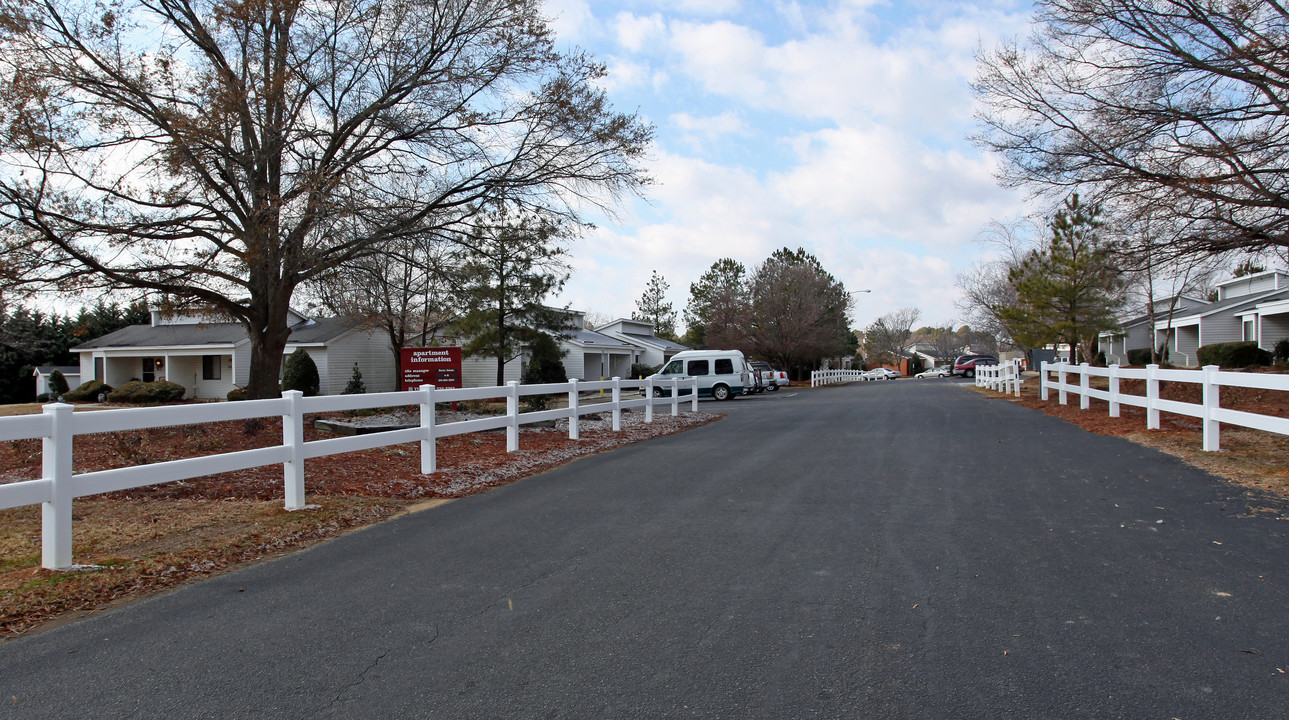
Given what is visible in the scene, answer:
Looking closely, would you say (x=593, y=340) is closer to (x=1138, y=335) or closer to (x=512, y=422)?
→ (x=1138, y=335)

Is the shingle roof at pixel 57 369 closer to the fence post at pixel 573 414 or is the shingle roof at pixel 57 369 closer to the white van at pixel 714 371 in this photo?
the white van at pixel 714 371

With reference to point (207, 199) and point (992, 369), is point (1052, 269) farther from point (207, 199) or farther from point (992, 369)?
point (207, 199)

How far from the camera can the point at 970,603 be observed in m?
4.30

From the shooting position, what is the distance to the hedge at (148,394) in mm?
29844

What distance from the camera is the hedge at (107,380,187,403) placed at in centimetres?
2984

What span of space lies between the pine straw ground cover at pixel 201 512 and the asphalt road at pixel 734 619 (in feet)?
1.23

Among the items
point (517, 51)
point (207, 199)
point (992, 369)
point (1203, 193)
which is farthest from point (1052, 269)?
point (207, 199)

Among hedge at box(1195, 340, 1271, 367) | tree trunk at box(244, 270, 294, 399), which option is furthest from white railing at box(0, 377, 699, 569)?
hedge at box(1195, 340, 1271, 367)

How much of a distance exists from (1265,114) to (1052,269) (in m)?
14.4

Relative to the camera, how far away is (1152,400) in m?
12.8

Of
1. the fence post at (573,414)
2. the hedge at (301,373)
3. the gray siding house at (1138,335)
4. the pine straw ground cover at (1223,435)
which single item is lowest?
the pine straw ground cover at (1223,435)

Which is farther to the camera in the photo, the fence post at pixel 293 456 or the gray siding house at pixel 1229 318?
the gray siding house at pixel 1229 318

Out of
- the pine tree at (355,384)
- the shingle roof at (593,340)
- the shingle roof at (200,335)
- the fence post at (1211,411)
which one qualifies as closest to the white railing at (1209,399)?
the fence post at (1211,411)

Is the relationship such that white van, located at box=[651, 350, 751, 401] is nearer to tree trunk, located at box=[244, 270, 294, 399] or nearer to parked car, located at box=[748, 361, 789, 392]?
parked car, located at box=[748, 361, 789, 392]
